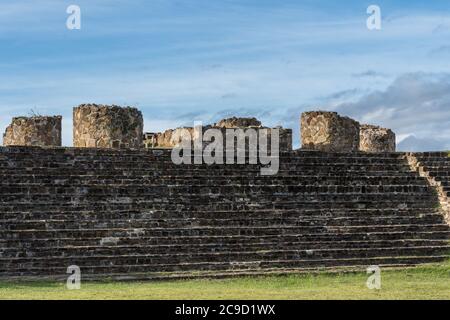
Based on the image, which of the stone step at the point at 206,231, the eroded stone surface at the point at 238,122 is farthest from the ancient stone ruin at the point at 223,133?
the stone step at the point at 206,231

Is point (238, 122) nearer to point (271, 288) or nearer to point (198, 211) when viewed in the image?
point (198, 211)

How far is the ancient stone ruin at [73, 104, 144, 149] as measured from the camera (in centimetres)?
2239

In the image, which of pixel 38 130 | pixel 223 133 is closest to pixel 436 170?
pixel 223 133

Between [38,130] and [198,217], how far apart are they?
540 cm

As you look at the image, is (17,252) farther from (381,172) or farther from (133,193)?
(381,172)

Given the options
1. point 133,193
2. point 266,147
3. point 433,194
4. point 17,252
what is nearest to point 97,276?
point 17,252

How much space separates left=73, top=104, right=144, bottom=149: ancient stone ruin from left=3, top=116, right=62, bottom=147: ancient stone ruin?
0.61 m

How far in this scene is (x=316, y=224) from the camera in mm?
19984

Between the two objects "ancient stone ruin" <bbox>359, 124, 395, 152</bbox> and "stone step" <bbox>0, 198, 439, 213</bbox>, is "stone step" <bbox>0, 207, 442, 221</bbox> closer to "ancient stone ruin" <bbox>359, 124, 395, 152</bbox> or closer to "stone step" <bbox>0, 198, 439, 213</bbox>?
"stone step" <bbox>0, 198, 439, 213</bbox>

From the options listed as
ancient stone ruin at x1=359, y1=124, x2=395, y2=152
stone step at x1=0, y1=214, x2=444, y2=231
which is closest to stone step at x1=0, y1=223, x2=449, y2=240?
stone step at x1=0, y1=214, x2=444, y2=231

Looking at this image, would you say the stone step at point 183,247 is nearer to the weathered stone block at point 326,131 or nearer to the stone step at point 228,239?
the stone step at point 228,239

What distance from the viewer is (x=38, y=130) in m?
23.0

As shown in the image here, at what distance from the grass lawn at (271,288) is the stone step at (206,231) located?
63.5 inches

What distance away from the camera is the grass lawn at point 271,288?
47.7ft
